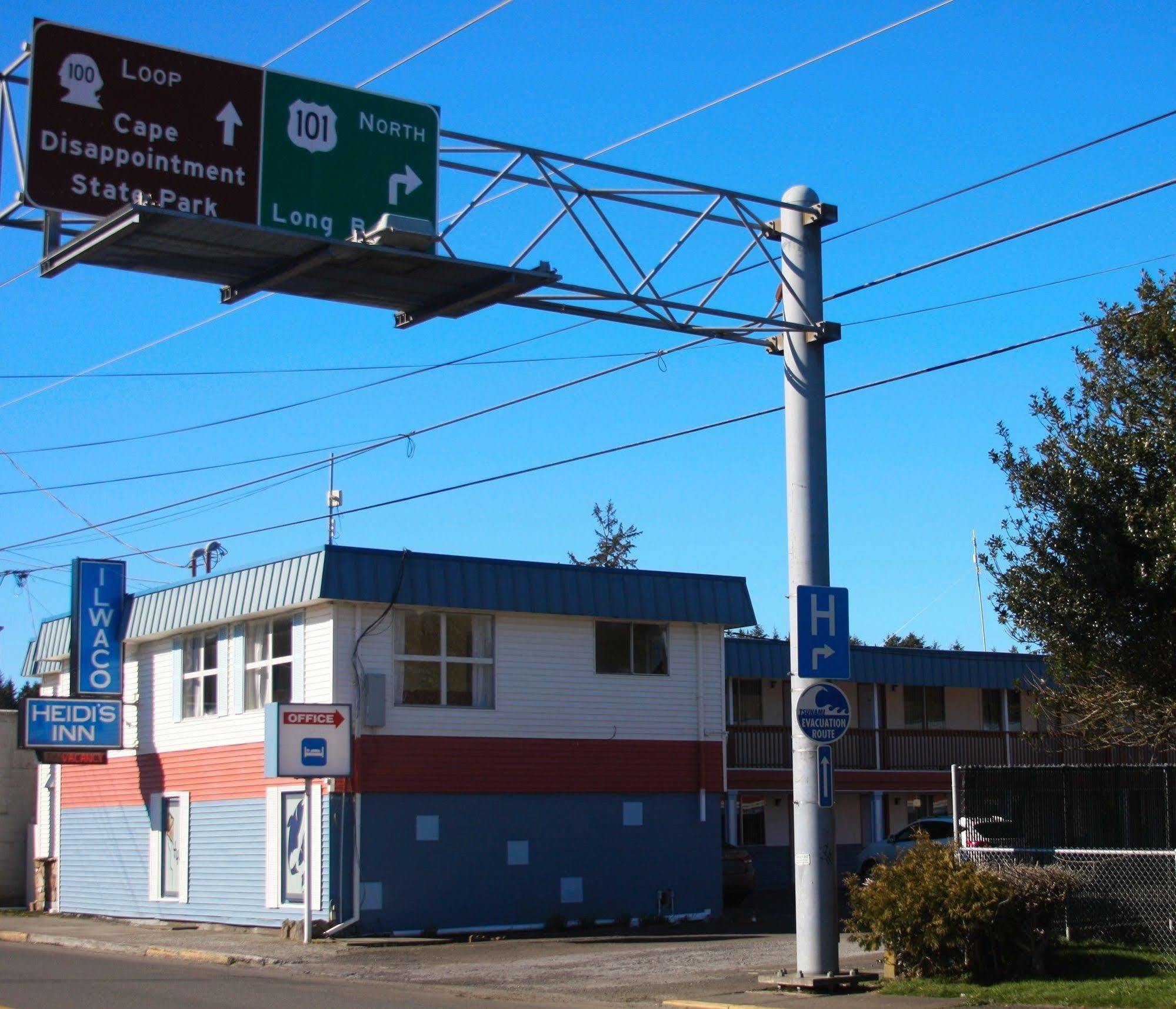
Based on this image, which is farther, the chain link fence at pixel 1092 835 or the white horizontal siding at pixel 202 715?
the white horizontal siding at pixel 202 715

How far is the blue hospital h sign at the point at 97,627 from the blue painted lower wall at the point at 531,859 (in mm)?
7344

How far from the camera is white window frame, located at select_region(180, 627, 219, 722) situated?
84.0 ft

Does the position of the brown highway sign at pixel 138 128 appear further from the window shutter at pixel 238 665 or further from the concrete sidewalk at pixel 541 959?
the window shutter at pixel 238 665

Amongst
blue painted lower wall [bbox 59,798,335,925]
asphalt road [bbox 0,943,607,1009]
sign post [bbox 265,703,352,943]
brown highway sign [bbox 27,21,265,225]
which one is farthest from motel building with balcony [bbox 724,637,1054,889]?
brown highway sign [bbox 27,21,265,225]

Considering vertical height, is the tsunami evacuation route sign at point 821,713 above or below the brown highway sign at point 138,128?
below

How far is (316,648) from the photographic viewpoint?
23094 millimetres

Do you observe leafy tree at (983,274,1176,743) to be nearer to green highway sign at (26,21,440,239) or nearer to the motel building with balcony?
green highway sign at (26,21,440,239)

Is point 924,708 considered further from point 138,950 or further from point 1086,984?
point 1086,984

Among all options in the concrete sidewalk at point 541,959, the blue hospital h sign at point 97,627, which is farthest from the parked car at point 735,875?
the blue hospital h sign at point 97,627

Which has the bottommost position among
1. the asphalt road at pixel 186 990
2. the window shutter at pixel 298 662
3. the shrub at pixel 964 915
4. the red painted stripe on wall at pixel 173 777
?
the asphalt road at pixel 186 990

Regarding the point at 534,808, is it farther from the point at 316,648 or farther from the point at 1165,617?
the point at 1165,617

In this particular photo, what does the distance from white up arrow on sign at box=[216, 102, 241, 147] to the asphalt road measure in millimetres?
7920

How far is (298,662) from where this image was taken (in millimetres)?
23438

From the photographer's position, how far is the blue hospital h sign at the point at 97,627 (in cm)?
2698
